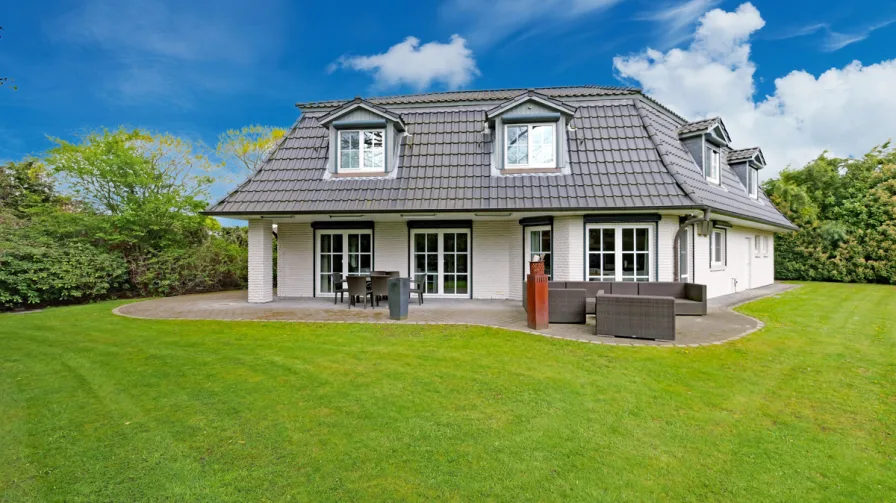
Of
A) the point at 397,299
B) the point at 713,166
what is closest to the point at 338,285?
the point at 397,299

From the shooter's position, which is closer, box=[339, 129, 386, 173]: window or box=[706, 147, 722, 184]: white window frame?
box=[339, 129, 386, 173]: window

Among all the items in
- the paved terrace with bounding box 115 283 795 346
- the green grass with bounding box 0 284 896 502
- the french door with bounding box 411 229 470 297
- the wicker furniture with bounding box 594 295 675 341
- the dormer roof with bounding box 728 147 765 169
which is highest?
the dormer roof with bounding box 728 147 765 169

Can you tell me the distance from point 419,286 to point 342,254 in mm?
3502

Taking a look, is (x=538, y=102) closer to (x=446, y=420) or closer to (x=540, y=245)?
(x=540, y=245)

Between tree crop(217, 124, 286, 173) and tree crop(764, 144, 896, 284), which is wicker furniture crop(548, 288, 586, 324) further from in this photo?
tree crop(217, 124, 286, 173)

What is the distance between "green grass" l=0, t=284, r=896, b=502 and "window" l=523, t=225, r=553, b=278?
5.16m

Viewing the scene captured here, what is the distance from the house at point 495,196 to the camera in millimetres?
11242

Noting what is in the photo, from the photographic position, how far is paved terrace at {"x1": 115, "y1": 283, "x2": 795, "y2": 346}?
7910mm

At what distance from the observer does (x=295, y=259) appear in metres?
14.0

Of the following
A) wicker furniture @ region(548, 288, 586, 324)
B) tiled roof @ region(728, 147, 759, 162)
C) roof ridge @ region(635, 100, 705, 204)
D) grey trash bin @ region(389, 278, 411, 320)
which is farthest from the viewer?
tiled roof @ region(728, 147, 759, 162)

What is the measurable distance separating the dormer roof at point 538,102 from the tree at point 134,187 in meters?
14.1

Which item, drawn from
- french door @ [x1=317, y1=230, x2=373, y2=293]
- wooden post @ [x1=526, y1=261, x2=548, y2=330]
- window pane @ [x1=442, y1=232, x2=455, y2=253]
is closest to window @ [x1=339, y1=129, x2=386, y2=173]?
french door @ [x1=317, y1=230, x2=373, y2=293]

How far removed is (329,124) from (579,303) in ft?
32.0

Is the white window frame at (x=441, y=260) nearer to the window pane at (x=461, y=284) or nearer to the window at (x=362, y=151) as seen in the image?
the window pane at (x=461, y=284)
